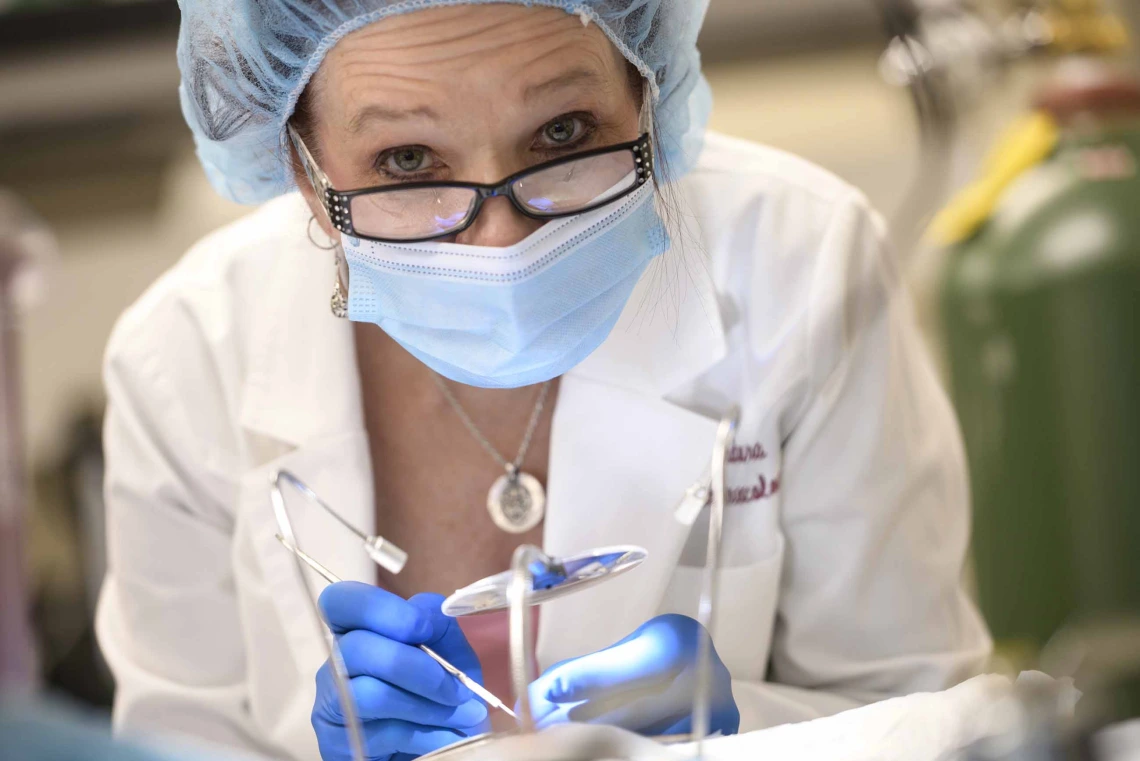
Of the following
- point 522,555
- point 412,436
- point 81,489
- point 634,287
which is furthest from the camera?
point 81,489

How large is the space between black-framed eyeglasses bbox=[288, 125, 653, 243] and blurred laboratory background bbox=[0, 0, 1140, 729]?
0.78 ft

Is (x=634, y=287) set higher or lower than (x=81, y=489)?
higher

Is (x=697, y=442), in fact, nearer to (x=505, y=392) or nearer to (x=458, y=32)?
(x=505, y=392)

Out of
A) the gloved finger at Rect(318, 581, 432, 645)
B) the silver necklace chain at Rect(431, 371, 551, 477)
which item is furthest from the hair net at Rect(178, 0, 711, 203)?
the gloved finger at Rect(318, 581, 432, 645)

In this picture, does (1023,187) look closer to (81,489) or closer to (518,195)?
(518,195)

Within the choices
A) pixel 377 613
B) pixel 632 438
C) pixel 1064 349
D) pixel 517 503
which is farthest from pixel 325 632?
pixel 1064 349

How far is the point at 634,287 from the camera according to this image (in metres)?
0.93

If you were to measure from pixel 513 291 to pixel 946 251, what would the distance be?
2.65 feet

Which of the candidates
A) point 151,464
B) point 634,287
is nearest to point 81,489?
point 151,464

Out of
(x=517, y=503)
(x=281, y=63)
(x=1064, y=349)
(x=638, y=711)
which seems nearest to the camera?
(x=638, y=711)

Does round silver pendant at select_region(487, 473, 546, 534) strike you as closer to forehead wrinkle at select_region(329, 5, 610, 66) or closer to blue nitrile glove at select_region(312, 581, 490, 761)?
blue nitrile glove at select_region(312, 581, 490, 761)

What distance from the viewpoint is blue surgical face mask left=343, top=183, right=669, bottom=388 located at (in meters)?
0.87

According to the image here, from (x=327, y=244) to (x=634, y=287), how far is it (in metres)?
0.28

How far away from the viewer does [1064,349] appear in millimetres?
1352
